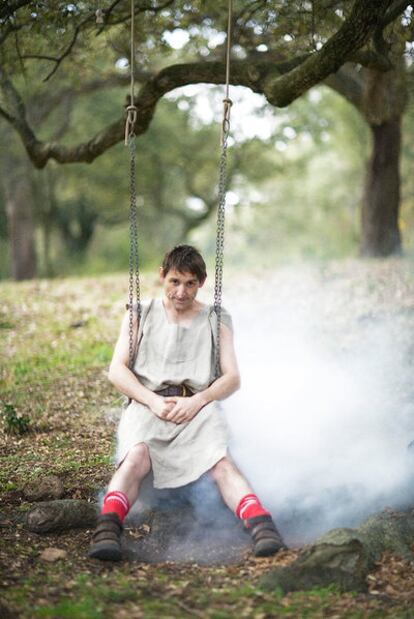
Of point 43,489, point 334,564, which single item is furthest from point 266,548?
point 43,489

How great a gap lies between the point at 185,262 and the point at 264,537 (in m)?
1.59

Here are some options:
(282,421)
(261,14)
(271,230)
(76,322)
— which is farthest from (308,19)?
(271,230)

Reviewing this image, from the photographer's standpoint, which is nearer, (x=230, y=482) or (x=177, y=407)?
(x=230, y=482)

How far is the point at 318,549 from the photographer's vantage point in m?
3.12

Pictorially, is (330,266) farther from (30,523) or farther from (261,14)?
(30,523)

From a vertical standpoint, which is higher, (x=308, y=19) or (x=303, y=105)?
(x=303, y=105)

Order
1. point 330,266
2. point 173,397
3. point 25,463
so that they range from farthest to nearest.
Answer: point 330,266
point 25,463
point 173,397

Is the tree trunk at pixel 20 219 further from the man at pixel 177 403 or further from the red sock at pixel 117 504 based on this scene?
the red sock at pixel 117 504

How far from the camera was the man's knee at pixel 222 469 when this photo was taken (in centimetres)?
370

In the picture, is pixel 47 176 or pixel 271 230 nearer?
pixel 47 176

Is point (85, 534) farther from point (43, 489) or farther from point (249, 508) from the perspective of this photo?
point (249, 508)

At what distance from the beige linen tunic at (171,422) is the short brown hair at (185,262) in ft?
1.01

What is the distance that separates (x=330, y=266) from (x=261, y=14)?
5.66m

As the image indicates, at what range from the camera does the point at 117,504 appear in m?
3.48
